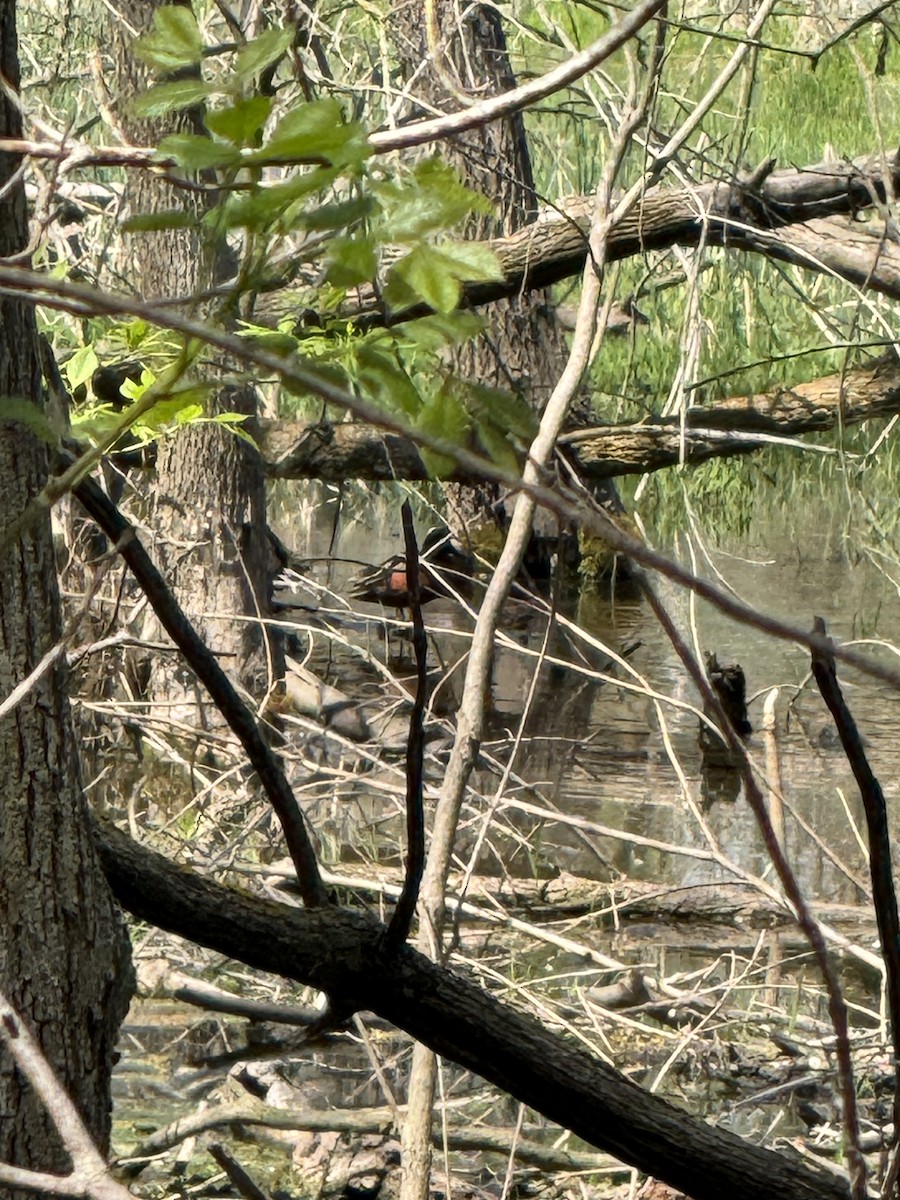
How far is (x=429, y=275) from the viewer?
0.80 metres

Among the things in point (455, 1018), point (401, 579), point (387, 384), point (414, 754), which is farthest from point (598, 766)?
point (387, 384)

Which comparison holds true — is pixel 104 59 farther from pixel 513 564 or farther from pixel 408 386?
pixel 408 386

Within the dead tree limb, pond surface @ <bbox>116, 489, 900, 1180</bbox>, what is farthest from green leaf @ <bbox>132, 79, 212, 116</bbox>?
pond surface @ <bbox>116, 489, 900, 1180</bbox>

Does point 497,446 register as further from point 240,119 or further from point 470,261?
point 240,119

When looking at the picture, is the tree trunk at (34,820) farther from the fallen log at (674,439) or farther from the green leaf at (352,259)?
the fallen log at (674,439)

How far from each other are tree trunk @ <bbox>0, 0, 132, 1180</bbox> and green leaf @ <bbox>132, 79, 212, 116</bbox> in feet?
1.78

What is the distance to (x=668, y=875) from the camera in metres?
5.52

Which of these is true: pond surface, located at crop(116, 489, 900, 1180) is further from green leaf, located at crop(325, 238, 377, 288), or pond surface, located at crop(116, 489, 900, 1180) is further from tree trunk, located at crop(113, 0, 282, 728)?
green leaf, located at crop(325, 238, 377, 288)

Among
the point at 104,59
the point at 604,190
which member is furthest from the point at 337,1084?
the point at 104,59

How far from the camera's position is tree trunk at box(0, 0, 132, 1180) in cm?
135

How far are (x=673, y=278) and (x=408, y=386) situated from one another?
6.93 metres

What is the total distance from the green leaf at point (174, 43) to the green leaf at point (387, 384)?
19cm

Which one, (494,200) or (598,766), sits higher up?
(494,200)

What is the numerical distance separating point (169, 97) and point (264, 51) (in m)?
0.09
